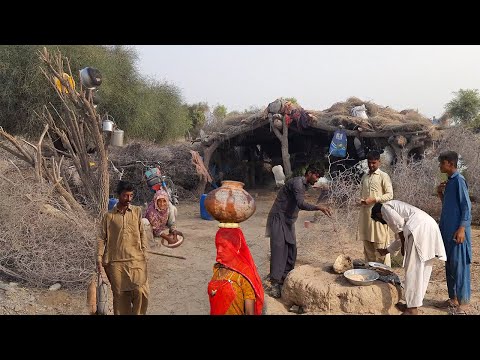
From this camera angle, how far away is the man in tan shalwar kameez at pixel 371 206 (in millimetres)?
4949

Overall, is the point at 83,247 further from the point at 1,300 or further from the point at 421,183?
the point at 421,183

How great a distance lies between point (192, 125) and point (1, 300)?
81.3 ft

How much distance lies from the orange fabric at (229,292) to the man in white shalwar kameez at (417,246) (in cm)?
201

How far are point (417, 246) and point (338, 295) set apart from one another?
93 centimetres

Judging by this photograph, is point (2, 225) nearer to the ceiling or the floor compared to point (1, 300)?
nearer to the ceiling

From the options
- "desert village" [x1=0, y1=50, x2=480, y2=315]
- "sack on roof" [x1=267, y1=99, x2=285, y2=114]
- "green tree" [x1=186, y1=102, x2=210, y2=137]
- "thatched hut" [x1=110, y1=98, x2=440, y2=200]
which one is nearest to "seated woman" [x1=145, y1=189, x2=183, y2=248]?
"desert village" [x1=0, y1=50, x2=480, y2=315]

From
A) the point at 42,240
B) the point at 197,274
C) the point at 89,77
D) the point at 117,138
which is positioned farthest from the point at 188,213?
the point at 89,77

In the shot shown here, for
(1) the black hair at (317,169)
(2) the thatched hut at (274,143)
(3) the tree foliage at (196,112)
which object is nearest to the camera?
(1) the black hair at (317,169)

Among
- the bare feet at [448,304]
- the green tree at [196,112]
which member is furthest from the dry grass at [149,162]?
the green tree at [196,112]

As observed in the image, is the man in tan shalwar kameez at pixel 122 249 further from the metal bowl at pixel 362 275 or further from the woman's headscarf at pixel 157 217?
the woman's headscarf at pixel 157 217

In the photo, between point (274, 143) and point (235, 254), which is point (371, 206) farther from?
point (274, 143)

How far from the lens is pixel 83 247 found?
5145 millimetres

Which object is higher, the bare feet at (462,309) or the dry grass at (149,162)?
the dry grass at (149,162)

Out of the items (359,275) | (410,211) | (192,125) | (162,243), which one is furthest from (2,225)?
(192,125)
